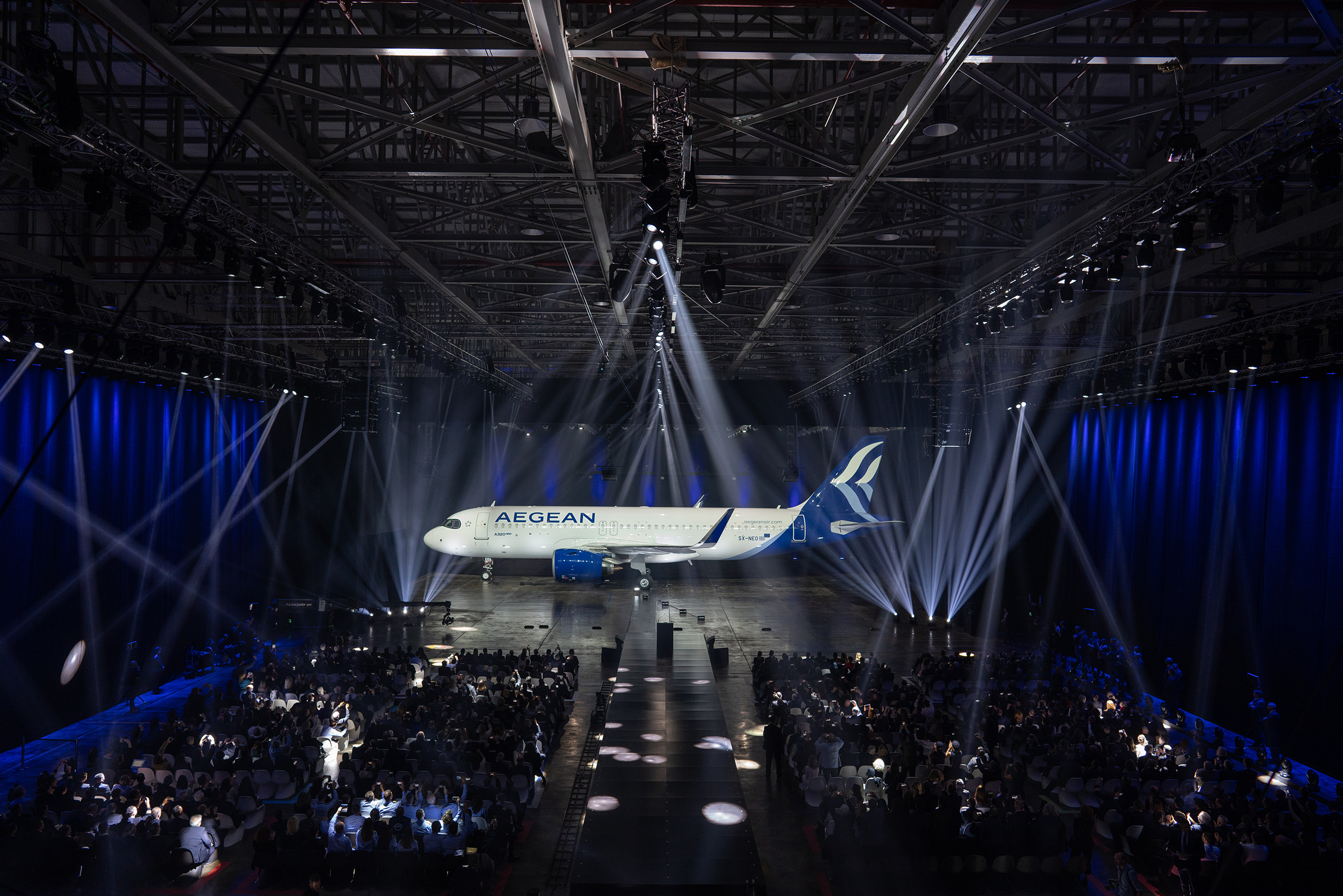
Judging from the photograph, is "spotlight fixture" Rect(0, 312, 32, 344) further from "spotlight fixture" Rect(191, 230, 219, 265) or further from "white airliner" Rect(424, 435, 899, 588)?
"white airliner" Rect(424, 435, 899, 588)

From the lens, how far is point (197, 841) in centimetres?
975

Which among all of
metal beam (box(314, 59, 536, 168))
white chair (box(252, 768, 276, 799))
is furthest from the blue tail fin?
metal beam (box(314, 59, 536, 168))

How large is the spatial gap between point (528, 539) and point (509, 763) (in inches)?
830

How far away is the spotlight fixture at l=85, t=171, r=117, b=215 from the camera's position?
27.8 ft

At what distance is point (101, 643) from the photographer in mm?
18172

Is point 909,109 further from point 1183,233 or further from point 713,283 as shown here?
point 713,283

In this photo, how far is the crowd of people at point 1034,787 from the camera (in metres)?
9.33

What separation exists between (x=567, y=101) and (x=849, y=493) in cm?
2582

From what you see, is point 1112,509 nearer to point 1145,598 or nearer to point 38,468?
point 1145,598

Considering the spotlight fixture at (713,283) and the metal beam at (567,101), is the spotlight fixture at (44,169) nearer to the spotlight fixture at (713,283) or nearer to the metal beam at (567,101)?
the metal beam at (567,101)

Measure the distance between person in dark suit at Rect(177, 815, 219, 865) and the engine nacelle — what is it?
787 inches

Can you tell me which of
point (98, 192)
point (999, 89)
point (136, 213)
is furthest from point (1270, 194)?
point (136, 213)

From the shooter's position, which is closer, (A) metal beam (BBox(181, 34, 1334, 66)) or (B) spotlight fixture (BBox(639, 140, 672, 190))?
(A) metal beam (BBox(181, 34, 1334, 66))

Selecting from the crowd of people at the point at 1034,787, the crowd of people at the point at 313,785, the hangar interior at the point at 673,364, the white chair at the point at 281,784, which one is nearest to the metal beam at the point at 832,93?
the hangar interior at the point at 673,364
